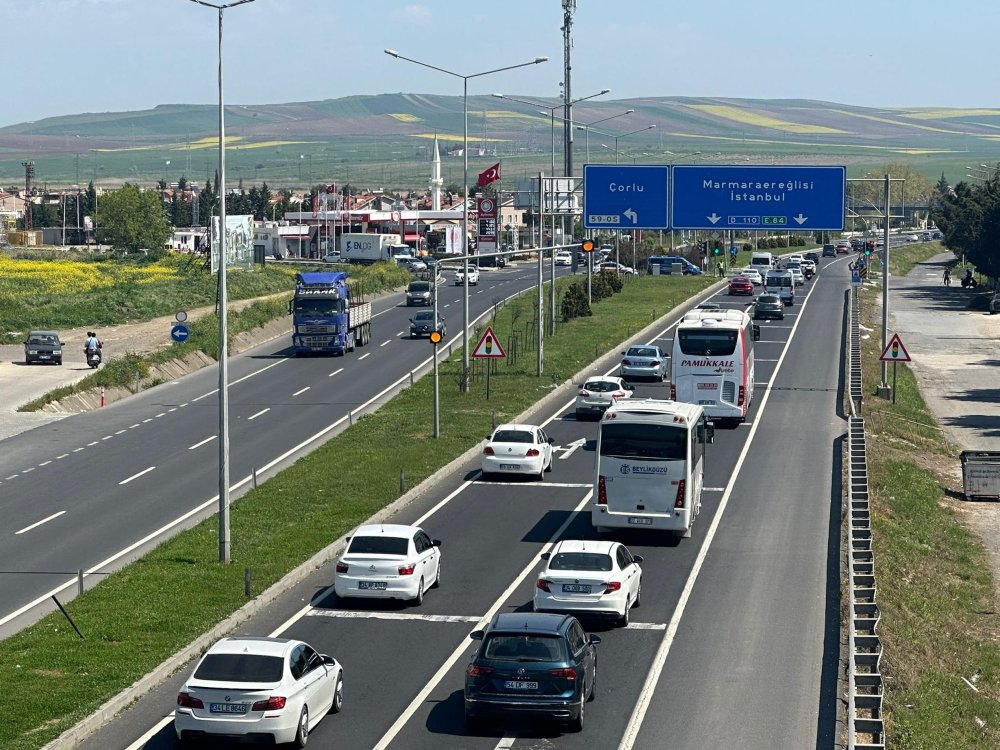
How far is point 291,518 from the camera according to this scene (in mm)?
38562

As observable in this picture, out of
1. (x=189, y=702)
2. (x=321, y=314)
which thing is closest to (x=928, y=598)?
(x=189, y=702)

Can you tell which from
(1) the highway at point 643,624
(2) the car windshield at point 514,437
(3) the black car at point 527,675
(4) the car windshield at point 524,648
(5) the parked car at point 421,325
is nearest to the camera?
(3) the black car at point 527,675

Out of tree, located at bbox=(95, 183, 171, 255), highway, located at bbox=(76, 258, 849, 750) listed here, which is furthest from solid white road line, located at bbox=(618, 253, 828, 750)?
tree, located at bbox=(95, 183, 171, 255)

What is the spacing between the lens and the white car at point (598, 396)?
55.2m

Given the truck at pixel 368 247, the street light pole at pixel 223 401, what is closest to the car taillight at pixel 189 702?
the street light pole at pixel 223 401

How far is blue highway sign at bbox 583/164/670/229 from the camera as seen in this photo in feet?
204

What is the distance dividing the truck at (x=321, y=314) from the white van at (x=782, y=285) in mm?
35421

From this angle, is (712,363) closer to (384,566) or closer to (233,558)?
(233,558)

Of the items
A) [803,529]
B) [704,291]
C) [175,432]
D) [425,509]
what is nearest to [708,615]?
[803,529]

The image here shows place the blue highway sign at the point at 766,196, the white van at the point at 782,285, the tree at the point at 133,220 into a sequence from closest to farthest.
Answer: the blue highway sign at the point at 766,196 < the white van at the point at 782,285 < the tree at the point at 133,220

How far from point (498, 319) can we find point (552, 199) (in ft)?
86.8

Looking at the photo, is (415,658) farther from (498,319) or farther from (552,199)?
(498,319)

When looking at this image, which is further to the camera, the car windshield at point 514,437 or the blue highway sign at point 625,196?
the blue highway sign at point 625,196

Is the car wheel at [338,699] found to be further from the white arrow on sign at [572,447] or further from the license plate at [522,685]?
the white arrow on sign at [572,447]
